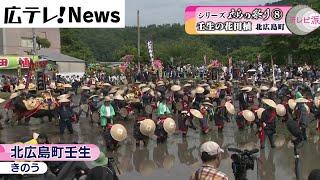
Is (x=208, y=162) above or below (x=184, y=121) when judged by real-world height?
above

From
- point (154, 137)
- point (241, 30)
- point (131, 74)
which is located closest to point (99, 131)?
point (154, 137)

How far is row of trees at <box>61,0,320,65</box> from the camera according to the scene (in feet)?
155

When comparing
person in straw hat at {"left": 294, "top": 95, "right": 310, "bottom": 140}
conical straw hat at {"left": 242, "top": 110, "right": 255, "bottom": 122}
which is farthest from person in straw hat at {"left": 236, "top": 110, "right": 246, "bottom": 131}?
person in straw hat at {"left": 294, "top": 95, "right": 310, "bottom": 140}

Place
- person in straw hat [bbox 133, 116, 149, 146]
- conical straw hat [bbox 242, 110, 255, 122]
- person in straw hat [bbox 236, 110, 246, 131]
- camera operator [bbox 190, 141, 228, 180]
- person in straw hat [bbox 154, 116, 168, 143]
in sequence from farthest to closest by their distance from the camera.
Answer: person in straw hat [bbox 236, 110, 246, 131], conical straw hat [bbox 242, 110, 255, 122], person in straw hat [bbox 154, 116, 168, 143], person in straw hat [bbox 133, 116, 149, 146], camera operator [bbox 190, 141, 228, 180]

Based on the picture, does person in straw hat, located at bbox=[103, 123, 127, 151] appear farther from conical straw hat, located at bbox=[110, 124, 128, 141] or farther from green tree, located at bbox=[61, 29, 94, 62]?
green tree, located at bbox=[61, 29, 94, 62]

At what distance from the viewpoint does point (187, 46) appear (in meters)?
81.2

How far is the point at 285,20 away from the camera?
10336mm

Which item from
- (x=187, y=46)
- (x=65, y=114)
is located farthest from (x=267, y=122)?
(x=187, y=46)

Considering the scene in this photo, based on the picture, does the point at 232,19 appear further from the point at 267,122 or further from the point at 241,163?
the point at 267,122

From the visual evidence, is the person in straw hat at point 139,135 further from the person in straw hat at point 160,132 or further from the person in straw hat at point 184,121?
the person in straw hat at point 184,121

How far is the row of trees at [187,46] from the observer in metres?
47.2

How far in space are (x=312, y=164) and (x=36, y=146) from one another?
7.40 meters

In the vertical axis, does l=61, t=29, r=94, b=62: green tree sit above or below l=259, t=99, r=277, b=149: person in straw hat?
above

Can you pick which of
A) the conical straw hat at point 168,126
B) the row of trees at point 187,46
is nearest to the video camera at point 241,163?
the conical straw hat at point 168,126
